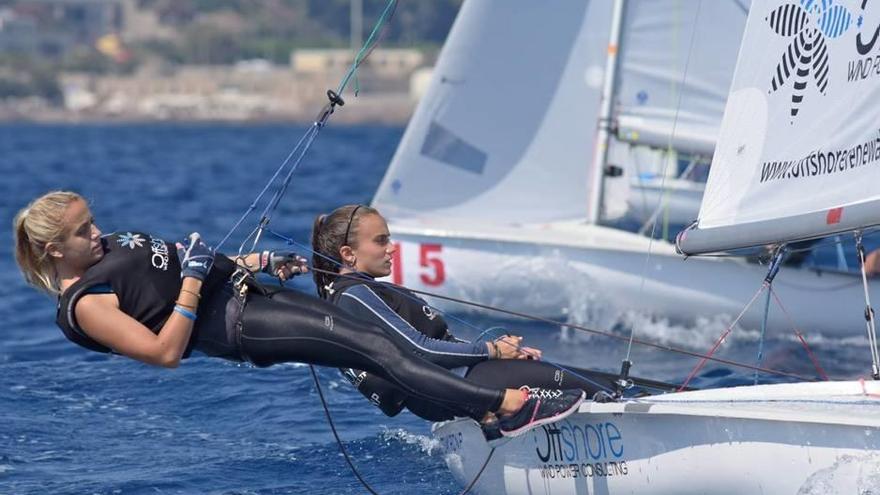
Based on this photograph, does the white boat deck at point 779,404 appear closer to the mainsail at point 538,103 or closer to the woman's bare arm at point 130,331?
the woman's bare arm at point 130,331

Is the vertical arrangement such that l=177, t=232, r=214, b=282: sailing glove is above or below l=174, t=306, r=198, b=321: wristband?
above

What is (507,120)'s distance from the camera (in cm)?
1105

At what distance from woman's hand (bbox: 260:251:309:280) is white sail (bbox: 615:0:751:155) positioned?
5572 millimetres

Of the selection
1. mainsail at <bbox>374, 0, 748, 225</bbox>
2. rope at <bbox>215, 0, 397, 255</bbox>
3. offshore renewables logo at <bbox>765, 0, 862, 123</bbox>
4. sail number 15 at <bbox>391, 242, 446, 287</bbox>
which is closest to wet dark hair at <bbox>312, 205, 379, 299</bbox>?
rope at <bbox>215, 0, 397, 255</bbox>

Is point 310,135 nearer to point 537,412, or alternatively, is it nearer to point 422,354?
point 422,354

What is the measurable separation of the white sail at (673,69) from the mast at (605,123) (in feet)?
0.29

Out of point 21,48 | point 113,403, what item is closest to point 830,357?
point 113,403

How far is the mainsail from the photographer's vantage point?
10844 mm

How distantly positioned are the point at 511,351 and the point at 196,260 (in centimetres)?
120

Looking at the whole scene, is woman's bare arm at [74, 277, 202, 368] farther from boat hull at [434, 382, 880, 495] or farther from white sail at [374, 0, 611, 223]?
white sail at [374, 0, 611, 223]

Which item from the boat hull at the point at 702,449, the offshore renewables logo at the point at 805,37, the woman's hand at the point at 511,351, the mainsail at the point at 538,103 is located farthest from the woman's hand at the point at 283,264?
the mainsail at the point at 538,103

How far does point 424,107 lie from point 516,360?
18.3ft

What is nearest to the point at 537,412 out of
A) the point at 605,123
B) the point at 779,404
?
the point at 779,404

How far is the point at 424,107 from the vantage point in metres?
10.8
